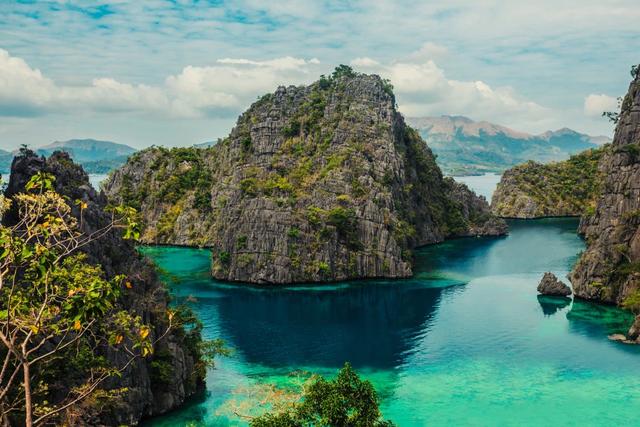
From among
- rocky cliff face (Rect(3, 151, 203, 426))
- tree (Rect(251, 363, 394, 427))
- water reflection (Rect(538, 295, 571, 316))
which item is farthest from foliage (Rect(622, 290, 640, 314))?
rocky cliff face (Rect(3, 151, 203, 426))

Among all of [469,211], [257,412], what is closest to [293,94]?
[469,211]

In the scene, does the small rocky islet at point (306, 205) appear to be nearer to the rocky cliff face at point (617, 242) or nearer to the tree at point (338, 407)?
the rocky cliff face at point (617, 242)

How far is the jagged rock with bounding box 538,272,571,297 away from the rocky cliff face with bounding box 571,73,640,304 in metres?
1.72

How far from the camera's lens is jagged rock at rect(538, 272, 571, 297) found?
9475 centimetres

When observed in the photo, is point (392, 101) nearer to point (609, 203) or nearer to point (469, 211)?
point (469, 211)

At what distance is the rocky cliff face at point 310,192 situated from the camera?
4345 inches

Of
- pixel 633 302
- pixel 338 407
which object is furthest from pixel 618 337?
pixel 338 407

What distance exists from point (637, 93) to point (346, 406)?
97.6m

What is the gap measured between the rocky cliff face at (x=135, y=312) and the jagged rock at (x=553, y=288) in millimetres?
61229

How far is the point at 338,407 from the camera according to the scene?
34062mm

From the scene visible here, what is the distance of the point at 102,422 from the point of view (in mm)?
43625

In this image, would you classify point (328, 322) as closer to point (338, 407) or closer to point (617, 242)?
point (617, 242)

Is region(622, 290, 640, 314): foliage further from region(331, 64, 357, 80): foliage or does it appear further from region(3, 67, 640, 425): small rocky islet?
region(331, 64, 357, 80): foliage

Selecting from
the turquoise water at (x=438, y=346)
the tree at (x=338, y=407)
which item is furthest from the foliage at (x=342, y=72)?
the tree at (x=338, y=407)
